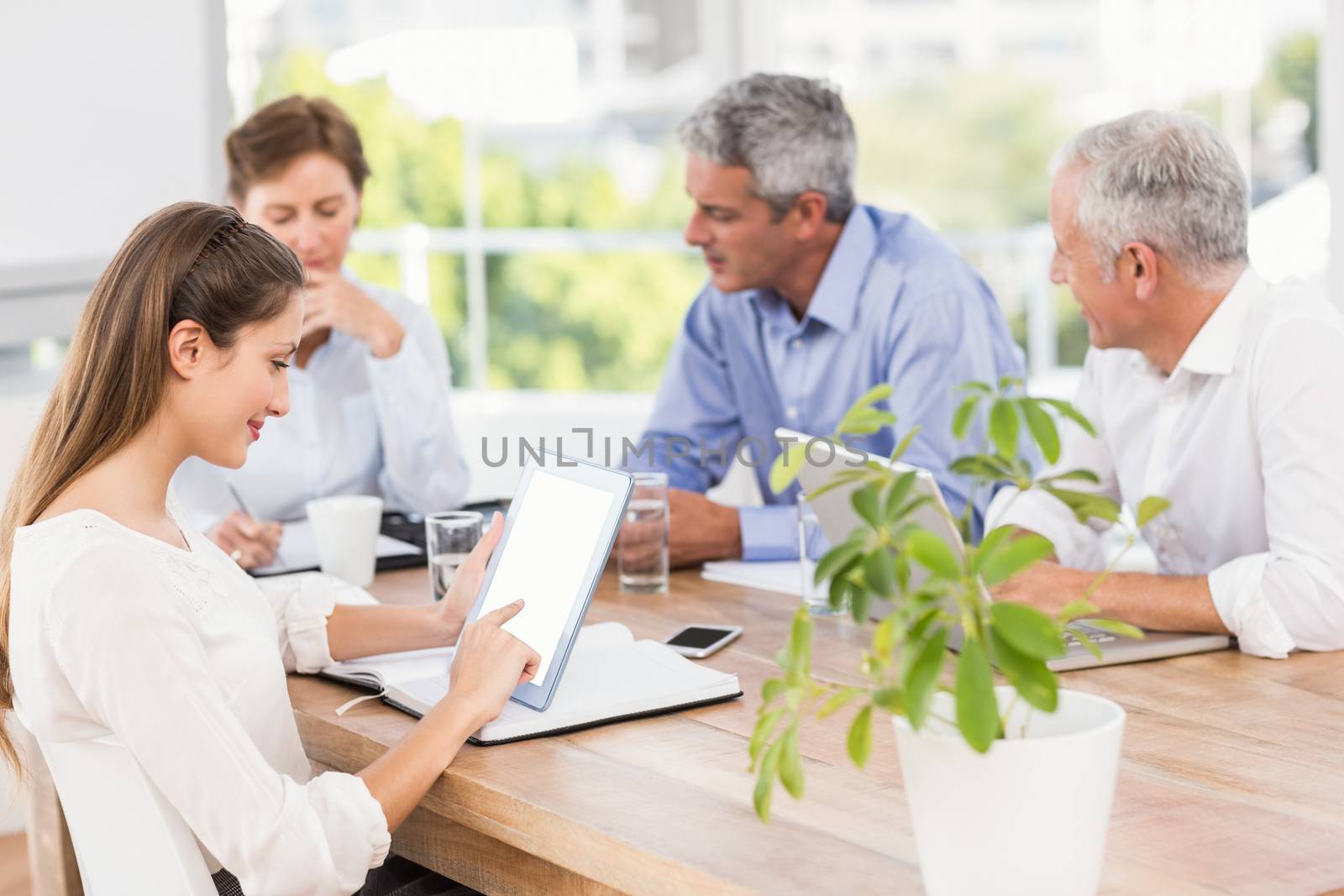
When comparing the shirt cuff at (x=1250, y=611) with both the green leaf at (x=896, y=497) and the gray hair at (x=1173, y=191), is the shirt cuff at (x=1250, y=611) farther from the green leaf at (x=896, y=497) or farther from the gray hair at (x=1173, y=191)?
the green leaf at (x=896, y=497)

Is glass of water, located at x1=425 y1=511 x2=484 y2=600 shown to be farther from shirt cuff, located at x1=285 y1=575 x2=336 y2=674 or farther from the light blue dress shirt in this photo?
the light blue dress shirt

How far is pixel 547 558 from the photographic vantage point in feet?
4.67

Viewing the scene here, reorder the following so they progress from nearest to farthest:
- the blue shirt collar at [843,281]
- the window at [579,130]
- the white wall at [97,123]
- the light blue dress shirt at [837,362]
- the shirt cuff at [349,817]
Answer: the shirt cuff at [349,817] < the light blue dress shirt at [837,362] < the blue shirt collar at [843,281] < the white wall at [97,123] < the window at [579,130]

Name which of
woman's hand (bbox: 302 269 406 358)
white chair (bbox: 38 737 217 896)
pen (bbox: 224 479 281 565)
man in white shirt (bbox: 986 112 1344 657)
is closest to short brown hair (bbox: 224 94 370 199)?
woman's hand (bbox: 302 269 406 358)

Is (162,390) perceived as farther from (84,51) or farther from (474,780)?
(84,51)

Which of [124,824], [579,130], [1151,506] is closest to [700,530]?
[124,824]

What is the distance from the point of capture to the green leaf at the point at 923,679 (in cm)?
78

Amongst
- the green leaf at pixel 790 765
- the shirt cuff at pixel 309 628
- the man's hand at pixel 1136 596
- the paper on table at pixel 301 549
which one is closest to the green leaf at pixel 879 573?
the green leaf at pixel 790 765

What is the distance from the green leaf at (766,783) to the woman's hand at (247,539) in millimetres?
1310

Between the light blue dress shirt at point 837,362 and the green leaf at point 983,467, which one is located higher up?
the green leaf at point 983,467

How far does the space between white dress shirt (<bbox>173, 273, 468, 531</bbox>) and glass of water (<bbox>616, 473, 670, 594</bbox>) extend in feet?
1.98

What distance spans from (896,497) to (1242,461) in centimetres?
109

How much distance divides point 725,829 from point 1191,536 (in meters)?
1.01

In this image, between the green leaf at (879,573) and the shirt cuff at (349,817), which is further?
the shirt cuff at (349,817)
